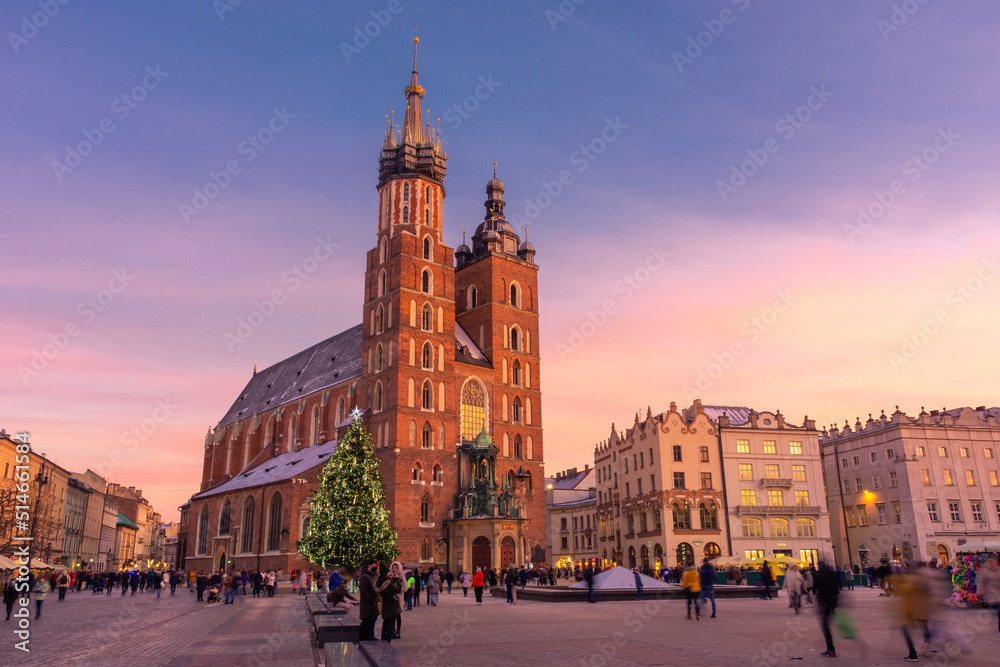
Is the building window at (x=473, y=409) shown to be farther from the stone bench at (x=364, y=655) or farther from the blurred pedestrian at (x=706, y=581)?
the stone bench at (x=364, y=655)

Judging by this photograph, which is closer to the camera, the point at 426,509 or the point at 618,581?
the point at 618,581

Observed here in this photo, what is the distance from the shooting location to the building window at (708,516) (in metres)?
55.3

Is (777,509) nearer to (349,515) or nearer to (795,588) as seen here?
(349,515)

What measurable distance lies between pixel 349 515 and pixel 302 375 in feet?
103

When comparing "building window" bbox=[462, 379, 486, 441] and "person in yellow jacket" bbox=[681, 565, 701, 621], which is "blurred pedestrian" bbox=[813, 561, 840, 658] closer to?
"person in yellow jacket" bbox=[681, 565, 701, 621]

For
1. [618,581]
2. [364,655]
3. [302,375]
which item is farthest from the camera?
[302,375]

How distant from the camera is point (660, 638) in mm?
14852

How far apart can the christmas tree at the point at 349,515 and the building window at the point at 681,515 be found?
2216 cm

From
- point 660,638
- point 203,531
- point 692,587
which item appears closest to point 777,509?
point 692,587

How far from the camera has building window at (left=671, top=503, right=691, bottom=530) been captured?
55094 millimetres

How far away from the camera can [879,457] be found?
6122cm

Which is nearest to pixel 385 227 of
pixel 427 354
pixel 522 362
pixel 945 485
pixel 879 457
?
pixel 427 354

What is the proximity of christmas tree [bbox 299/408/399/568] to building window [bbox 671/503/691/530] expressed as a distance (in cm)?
2216

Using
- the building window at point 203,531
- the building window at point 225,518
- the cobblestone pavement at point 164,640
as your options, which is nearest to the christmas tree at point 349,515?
the cobblestone pavement at point 164,640
